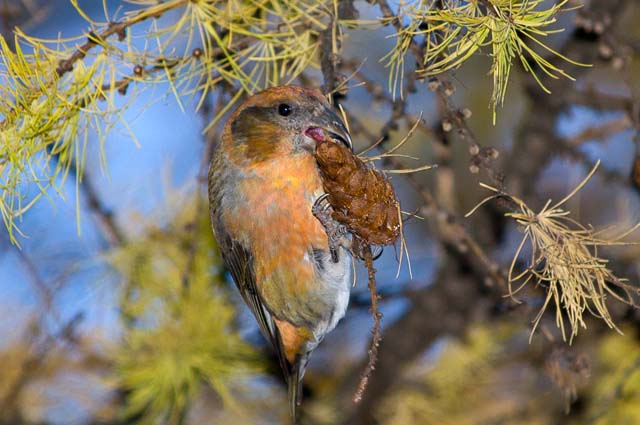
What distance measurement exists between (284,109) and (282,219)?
33cm

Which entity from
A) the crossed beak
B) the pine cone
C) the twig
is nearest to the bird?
the crossed beak

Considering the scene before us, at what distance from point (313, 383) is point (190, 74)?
6.11 ft

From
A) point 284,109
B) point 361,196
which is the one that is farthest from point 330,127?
point 361,196

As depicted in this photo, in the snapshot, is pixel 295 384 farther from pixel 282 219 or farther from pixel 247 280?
pixel 282 219

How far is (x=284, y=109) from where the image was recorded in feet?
8.13

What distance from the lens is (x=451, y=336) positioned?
3664 mm

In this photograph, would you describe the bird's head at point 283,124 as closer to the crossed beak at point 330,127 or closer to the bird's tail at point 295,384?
the crossed beak at point 330,127

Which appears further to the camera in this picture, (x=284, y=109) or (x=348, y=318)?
(x=348, y=318)

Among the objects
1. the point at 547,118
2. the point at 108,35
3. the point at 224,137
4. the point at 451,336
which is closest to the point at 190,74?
the point at 108,35

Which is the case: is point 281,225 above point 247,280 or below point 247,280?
above

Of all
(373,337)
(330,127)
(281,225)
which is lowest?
(281,225)

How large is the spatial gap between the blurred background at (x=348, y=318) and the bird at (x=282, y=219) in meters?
0.10

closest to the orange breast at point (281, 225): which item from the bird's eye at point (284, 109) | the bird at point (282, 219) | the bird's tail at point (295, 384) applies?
the bird at point (282, 219)

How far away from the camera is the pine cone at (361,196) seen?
188 cm
